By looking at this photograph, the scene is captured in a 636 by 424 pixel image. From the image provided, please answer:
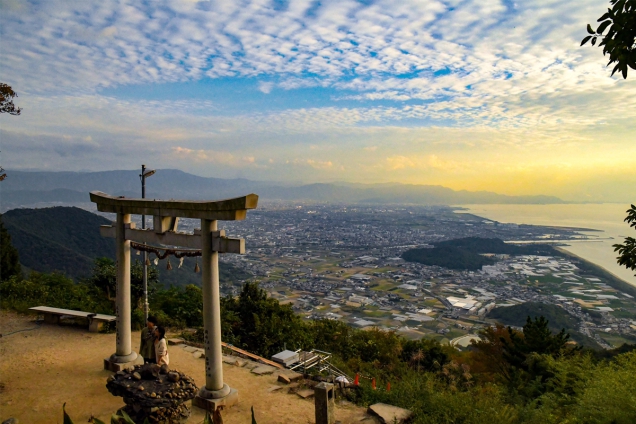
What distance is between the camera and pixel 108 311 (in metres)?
11.7

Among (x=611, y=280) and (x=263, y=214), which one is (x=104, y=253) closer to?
(x=611, y=280)

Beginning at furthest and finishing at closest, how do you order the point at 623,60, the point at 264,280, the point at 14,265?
1. the point at 264,280
2. the point at 14,265
3. the point at 623,60

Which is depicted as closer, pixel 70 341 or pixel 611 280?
pixel 70 341

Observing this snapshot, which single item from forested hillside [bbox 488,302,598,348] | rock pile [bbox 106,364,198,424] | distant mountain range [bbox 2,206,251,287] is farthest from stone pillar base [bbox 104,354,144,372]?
forested hillside [bbox 488,302,598,348]

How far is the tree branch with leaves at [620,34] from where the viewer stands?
281 centimetres

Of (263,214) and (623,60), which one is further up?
(623,60)

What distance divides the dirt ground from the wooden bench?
0.27 meters

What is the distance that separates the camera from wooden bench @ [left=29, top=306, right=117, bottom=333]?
10.0 metres

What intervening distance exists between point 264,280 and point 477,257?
1320 inches

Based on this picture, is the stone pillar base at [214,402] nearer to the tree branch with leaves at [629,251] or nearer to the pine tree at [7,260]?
the tree branch with leaves at [629,251]

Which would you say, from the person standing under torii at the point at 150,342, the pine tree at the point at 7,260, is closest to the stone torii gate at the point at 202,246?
the person standing under torii at the point at 150,342

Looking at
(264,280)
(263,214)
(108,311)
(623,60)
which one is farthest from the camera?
(263,214)


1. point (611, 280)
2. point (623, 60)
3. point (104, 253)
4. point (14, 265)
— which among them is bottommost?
point (611, 280)

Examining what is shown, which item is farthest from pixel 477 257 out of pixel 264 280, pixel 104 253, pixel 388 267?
pixel 104 253
